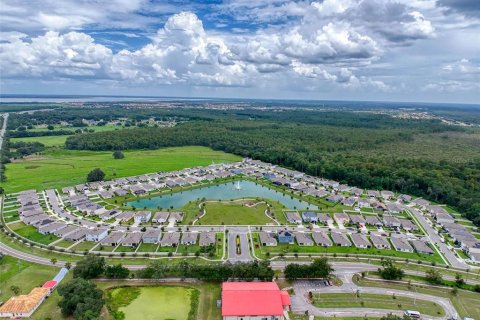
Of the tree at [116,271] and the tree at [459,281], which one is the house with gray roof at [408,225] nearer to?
the tree at [459,281]

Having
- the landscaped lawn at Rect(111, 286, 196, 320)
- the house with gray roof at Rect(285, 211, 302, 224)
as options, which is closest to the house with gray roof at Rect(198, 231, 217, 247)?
the landscaped lawn at Rect(111, 286, 196, 320)

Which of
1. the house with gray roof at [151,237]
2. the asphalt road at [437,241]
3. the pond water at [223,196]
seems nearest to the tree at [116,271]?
the house with gray roof at [151,237]

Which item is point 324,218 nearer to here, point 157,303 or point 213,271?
point 213,271

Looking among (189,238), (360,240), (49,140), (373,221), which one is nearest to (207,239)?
(189,238)

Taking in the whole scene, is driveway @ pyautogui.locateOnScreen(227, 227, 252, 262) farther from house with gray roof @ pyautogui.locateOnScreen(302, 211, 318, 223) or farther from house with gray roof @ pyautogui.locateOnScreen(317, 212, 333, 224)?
house with gray roof @ pyautogui.locateOnScreen(317, 212, 333, 224)

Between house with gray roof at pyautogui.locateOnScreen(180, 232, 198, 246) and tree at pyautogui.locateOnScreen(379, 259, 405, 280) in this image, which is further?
house with gray roof at pyautogui.locateOnScreen(180, 232, 198, 246)

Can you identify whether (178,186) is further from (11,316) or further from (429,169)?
(429,169)
